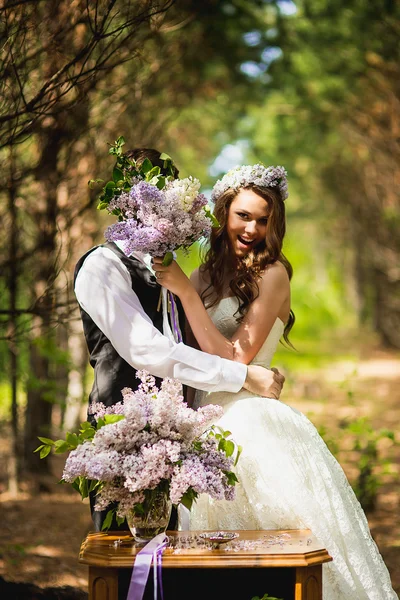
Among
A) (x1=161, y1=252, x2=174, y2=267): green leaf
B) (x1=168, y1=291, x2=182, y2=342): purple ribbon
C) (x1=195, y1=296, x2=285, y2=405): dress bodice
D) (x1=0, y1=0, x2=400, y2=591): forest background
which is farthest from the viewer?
(x1=0, y1=0, x2=400, y2=591): forest background

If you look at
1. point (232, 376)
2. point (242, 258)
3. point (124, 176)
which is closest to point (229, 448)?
point (232, 376)

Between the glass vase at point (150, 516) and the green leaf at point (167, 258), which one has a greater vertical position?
the green leaf at point (167, 258)

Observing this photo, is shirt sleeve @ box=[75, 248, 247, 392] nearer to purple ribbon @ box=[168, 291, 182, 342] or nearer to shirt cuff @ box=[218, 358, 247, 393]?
shirt cuff @ box=[218, 358, 247, 393]

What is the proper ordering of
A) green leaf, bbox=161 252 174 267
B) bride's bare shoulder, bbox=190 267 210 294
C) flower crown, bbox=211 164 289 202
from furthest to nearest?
1. bride's bare shoulder, bbox=190 267 210 294
2. flower crown, bbox=211 164 289 202
3. green leaf, bbox=161 252 174 267

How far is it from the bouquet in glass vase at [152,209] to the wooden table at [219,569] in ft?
4.14

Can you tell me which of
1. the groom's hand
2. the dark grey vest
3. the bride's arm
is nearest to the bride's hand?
the bride's arm

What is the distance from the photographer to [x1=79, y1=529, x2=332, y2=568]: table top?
9.89ft

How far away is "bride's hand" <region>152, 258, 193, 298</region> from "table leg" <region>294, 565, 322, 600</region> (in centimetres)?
148

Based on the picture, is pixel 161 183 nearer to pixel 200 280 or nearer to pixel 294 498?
pixel 200 280

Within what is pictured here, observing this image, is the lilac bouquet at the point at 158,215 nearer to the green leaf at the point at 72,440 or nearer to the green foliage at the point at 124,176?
the green foliage at the point at 124,176

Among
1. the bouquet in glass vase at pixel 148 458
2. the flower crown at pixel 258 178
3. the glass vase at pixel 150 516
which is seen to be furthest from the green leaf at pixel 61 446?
the flower crown at pixel 258 178

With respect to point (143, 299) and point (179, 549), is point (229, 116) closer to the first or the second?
point (143, 299)

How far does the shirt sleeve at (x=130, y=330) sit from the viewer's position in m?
3.84

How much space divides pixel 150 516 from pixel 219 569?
1.09ft
